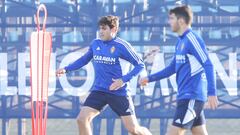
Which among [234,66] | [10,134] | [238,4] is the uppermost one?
[238,4]

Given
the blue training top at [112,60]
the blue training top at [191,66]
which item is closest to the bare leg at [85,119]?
the blue training top at [112,60]

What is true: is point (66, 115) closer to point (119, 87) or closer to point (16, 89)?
point (16, 89)

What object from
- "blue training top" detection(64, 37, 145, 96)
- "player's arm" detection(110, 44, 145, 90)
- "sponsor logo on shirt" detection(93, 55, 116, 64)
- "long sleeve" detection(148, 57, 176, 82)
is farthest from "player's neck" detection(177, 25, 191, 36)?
"sponsor logo on shirt" detection(93, 55, 116, 64)

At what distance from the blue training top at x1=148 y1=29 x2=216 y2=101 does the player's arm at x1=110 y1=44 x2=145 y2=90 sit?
1.08 meters

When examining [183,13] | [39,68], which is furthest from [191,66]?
[39,68]

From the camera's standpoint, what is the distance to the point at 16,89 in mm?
13227

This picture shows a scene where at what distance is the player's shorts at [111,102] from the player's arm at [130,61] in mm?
194

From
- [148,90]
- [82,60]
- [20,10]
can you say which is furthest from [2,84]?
[82,60]

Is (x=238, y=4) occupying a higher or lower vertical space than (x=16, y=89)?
higher

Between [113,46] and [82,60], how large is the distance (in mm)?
358

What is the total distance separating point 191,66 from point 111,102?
154 cm

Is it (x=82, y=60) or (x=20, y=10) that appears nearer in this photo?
(x=82, y=60)

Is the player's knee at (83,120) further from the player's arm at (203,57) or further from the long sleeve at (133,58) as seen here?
the player's arm at (203,57)

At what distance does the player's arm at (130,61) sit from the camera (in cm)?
885
